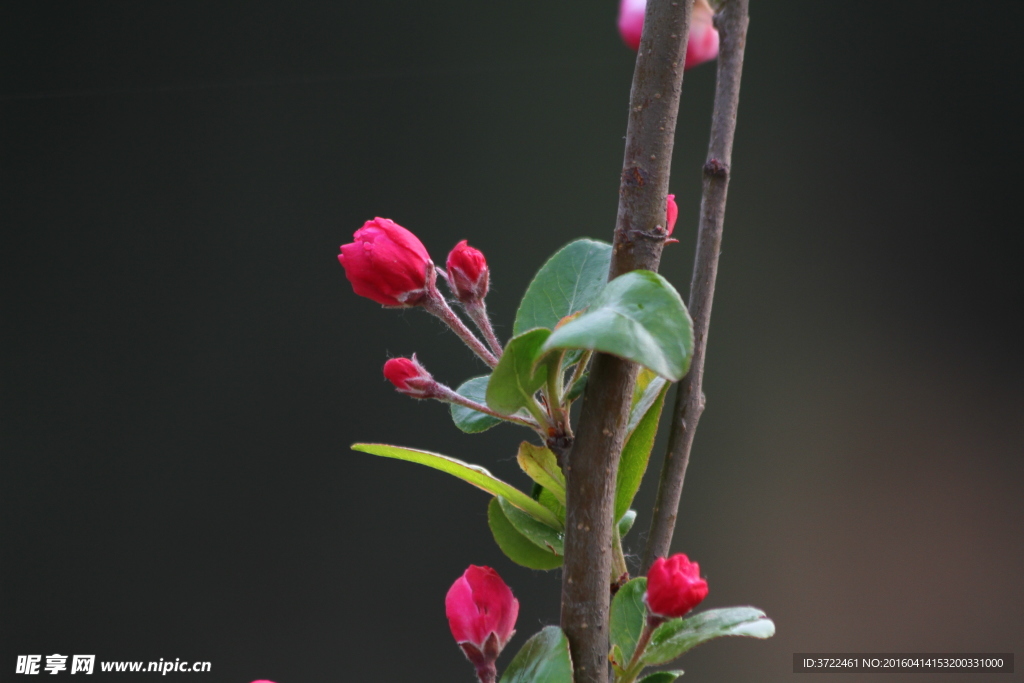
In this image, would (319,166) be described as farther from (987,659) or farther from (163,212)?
(987,659)

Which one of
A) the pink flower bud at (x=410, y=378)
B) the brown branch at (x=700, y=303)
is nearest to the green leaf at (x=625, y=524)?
the brown branch at (x=700, y=303)

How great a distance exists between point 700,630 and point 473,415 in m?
0.14

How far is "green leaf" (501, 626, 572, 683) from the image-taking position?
305mm

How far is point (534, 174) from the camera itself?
1.80m

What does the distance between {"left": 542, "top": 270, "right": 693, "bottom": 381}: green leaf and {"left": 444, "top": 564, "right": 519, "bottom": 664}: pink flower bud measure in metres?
0.15

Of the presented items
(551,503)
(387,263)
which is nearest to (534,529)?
(551,503)

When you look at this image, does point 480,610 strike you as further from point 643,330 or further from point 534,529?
point 643,330

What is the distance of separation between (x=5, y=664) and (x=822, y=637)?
1627 millimetres

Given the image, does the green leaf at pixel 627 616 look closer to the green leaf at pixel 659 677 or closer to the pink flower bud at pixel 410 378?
the green leaf at pixel 659 677

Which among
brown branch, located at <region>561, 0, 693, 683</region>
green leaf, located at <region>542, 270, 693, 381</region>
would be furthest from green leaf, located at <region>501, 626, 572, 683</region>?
green leaf, located at <region>542, 270, 693, 381</region>

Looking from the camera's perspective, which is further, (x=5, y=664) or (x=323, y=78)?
(x=323, y=78)

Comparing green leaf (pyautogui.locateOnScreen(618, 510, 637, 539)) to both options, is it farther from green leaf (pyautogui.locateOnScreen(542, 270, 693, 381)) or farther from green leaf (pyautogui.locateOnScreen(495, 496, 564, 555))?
green leaf (pyautogui.locateOnScreen(542, 270, 693, 381))

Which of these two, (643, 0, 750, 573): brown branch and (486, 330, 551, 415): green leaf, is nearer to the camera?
(486, 330, 551, 415): green leaf

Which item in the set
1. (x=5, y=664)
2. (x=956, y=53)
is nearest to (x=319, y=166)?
(x=5, y=664)
